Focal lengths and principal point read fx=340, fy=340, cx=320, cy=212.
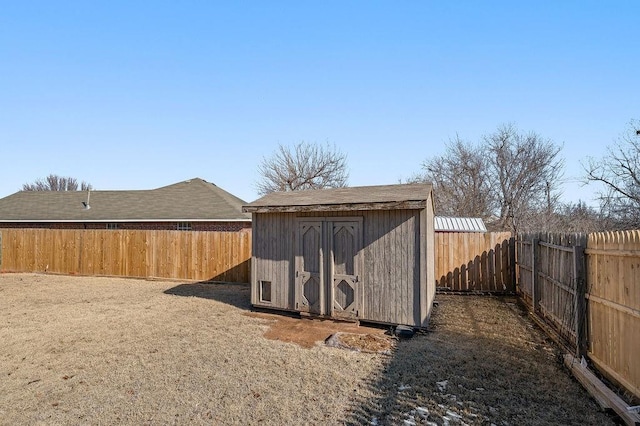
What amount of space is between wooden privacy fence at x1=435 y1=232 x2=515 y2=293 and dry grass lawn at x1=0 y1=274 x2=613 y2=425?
8.96ft

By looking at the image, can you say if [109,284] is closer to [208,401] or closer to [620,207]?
[208,401]

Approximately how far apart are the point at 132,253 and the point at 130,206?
5.21 metres

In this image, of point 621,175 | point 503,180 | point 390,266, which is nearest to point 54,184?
point 503,180

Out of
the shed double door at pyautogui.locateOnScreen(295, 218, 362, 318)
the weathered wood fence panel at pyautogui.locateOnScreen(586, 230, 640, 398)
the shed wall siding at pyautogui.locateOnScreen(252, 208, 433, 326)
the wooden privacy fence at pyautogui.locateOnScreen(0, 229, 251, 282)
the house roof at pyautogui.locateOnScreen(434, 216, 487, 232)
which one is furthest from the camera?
the house roof at pyautogui.locateOnScreen(434, 216, 487, 232)

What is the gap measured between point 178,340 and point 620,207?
1711 centimetres

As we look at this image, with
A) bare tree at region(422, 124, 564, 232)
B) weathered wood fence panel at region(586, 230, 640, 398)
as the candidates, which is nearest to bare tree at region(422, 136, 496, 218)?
bare tree at region(422, 124, 564, 232)

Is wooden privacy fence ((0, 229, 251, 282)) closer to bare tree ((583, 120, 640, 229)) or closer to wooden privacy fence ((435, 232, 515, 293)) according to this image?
wooden privacy fence ((435, 232, 515, 293))

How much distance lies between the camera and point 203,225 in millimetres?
15766

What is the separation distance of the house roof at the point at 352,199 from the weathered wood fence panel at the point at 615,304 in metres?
2.76

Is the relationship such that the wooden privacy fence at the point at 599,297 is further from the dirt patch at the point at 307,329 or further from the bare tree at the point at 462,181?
the bare tree at the point at 462,181

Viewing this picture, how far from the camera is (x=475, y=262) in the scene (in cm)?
1070

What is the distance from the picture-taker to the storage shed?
6.52 metres

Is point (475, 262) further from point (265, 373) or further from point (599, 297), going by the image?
point (265, 373)

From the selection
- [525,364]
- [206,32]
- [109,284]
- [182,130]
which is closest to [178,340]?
[525,364]
